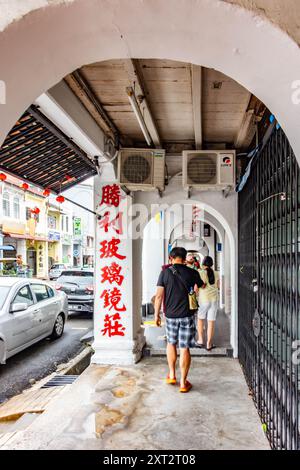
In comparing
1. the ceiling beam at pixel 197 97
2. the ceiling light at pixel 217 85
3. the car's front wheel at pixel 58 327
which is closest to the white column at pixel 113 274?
the ceiling beam at pixel 197 97

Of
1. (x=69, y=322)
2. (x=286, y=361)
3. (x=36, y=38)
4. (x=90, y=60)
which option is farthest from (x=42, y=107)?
(x=69, y=322)

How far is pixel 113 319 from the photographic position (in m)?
5.81

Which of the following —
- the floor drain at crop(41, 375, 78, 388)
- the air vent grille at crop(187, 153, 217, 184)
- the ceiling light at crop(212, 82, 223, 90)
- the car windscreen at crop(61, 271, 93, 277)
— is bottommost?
the floor drain at crop(41, 375, 78, 388)

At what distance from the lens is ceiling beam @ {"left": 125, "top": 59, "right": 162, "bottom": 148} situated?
121 inches

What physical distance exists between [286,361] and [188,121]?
3222mm

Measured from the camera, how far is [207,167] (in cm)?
505

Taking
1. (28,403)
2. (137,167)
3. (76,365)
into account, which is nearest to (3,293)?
(76,365)

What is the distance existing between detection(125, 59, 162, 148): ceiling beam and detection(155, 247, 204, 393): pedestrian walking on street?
168 centimetres

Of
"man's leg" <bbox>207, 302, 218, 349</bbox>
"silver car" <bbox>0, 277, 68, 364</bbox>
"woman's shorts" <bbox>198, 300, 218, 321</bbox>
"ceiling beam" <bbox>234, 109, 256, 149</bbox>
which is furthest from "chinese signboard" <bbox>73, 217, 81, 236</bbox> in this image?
"ceiling beam" <bbox>234, 109, 256, 149</bbox>

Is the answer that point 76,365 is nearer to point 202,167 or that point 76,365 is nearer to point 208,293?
point 208,293

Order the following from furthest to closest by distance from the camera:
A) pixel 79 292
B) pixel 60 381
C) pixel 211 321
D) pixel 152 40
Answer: pixel 79 292 → pixel 211 321 → pixel 60 381 → pixel 152 40

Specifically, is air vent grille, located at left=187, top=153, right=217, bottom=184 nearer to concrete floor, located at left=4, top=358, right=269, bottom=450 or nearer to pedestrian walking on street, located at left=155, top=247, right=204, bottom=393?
pedestrian walking on street, located at left=155, top=247, right=204, bottom=393

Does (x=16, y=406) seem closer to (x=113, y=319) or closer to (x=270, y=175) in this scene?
(x=113, y=319)

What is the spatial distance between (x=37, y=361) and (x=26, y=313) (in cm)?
90
